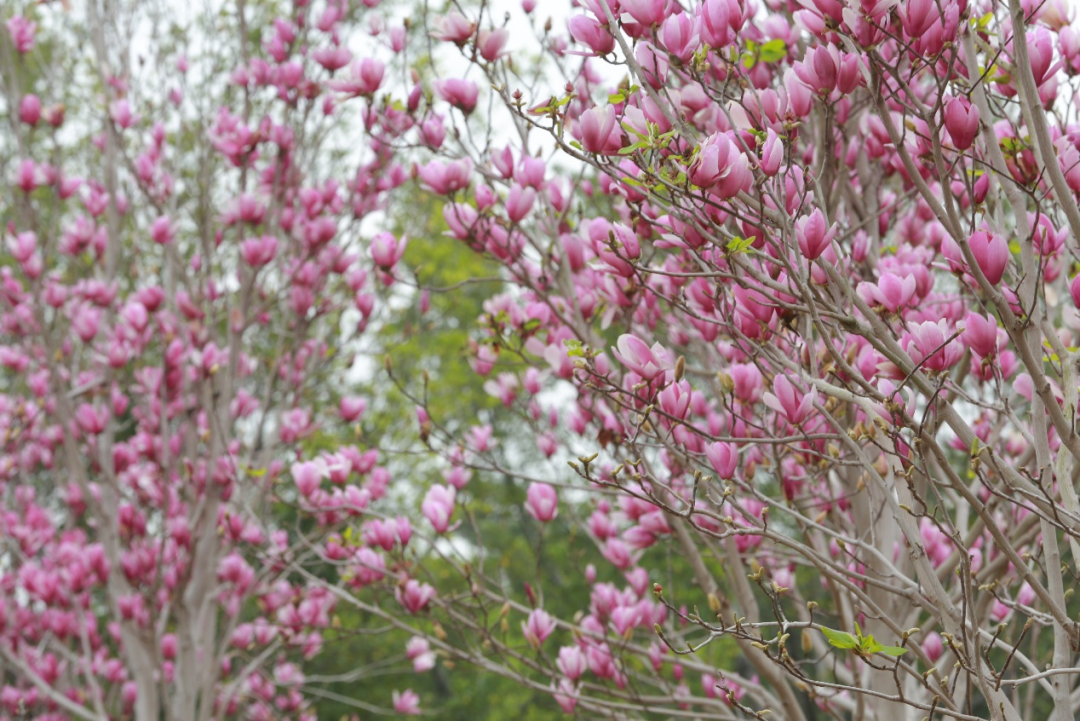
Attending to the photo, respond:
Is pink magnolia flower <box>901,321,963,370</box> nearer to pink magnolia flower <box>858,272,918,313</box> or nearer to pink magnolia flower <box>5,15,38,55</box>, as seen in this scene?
pink magnolia flower <box>858,272,918,313</box>

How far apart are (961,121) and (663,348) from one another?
0.70m

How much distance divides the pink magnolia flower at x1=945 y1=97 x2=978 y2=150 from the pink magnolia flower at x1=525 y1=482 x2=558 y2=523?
5.18 ft

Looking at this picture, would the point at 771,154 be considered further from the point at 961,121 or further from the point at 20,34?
the point at 20,34

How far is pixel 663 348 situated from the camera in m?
1.76

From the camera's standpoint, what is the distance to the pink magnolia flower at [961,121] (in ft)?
5.01

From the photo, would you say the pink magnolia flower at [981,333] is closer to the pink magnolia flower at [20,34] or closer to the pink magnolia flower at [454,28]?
the pink magnolia flower at [454,28]

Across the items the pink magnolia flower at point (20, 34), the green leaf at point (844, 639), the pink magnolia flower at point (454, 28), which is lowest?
the green leaf at point (844, 639)

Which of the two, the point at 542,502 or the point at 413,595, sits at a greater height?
the point at 542,502

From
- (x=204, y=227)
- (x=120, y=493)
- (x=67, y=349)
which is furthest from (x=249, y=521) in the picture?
(x=67, y=349)

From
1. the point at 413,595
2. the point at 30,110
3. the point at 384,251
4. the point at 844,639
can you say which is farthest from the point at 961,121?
the point at 30,110

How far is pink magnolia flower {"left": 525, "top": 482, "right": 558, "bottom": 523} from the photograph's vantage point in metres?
2.65

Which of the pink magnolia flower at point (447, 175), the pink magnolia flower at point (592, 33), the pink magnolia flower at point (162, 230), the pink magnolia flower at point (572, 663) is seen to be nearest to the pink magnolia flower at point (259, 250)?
the pink magnolia flower at point (162, 230)

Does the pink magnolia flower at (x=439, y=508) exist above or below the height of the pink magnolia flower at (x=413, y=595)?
above

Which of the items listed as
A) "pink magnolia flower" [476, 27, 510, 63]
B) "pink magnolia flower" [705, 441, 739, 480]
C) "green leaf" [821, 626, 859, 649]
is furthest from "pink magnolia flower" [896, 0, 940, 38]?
"pink magnolia flower" [476, 27, 510, 63]
